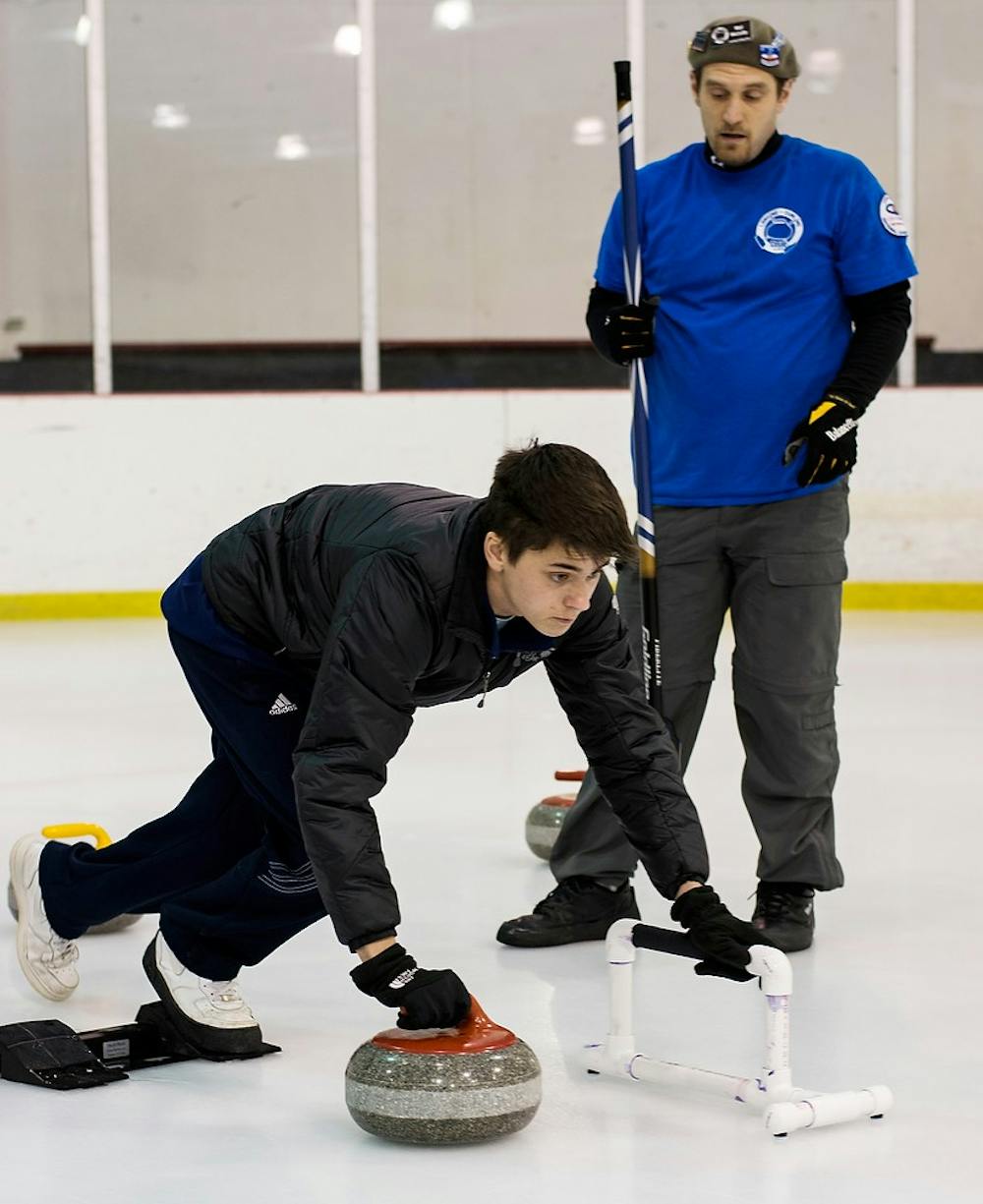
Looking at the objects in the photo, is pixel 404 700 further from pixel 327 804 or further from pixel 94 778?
pixel 94 778

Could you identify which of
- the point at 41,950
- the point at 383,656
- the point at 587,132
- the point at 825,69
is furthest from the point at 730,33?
the point at 587,132

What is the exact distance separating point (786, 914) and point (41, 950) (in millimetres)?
1081

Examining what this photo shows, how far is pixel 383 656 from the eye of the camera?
203 cm

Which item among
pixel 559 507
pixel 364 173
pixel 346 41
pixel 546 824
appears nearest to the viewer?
pixel 559 507

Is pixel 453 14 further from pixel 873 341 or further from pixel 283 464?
pixel 873 341

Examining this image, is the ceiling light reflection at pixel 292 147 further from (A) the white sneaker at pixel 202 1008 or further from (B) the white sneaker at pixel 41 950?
(A) the white sneaker at pixel 202 1008

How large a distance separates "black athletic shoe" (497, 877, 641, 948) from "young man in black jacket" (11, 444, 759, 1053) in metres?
0.62

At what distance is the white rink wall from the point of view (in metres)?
7.77

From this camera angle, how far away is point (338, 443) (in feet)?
26.2

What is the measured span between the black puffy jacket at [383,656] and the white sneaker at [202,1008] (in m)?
0.42

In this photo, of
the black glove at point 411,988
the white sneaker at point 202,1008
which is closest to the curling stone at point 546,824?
the white sneaker at point 202,1008

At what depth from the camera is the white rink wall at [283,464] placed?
777 centimetres

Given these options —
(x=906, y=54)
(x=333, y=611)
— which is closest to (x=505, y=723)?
(x=333, y=611)

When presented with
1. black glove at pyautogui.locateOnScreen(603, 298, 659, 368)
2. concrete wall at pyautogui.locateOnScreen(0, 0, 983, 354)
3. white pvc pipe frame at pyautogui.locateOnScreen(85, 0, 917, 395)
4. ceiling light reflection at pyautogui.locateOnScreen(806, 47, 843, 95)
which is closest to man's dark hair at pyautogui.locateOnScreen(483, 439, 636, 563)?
black glove at pyautogui.locateOnScreen(603, 298, 659, 368)
